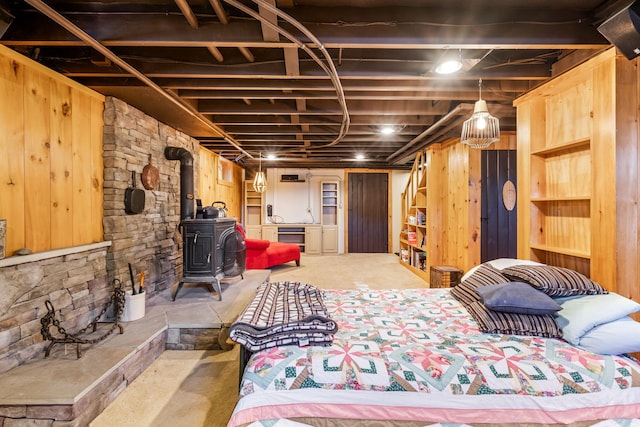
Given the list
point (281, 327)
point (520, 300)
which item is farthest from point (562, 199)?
point (281, 327)

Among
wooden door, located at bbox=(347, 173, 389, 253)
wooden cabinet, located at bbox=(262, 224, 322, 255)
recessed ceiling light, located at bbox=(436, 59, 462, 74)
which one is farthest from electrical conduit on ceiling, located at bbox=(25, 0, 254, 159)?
wooden door, located at bbox=(347, 173, 389, 253)

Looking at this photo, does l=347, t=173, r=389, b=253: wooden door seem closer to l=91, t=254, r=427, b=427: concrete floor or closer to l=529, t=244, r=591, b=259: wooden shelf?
l=529, t=244, r=591, b=259: wooden shelf

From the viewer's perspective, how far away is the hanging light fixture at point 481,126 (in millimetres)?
2379

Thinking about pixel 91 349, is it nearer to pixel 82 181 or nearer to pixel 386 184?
pixel 82 181

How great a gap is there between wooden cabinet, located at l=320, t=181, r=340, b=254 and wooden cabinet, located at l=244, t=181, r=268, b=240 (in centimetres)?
166

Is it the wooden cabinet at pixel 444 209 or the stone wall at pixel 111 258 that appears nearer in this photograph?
the stone wall at pixel 111 258

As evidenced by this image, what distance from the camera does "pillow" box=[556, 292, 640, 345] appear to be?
155 cm

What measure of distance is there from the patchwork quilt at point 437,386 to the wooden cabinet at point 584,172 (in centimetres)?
75

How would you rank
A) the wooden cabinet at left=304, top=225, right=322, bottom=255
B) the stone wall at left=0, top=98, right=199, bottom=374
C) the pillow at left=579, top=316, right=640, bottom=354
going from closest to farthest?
the pillow at left=579, top=316, right=640, bottom=354 → the stone wall at left=0, top=98, right=199, bottom=374 → the wooden cabinet at left=304, top=225, right=322, bottom=255

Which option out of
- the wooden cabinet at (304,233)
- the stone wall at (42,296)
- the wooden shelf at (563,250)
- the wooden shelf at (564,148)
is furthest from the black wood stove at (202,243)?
the wooden cabinet at (304,233)

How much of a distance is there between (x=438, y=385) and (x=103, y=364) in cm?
207

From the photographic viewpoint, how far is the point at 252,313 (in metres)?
1.73

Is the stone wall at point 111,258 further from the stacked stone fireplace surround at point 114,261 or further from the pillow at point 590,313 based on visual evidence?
the pillow at point 590,313

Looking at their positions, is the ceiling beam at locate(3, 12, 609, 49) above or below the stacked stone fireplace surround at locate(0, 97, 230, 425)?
above
